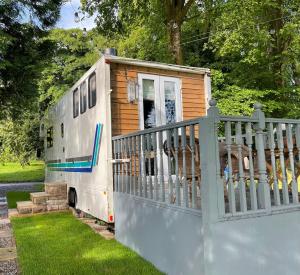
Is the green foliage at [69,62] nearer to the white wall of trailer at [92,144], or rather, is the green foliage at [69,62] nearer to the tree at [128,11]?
the tree at [128,11]

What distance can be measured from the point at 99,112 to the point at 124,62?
36.9 inches

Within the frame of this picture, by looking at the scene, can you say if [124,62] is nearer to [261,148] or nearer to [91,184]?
[91,184]

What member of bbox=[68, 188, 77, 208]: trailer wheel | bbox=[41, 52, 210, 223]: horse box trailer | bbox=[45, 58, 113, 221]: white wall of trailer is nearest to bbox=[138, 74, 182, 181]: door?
bbox=[41, 52, 210, 223]: horse box trailer

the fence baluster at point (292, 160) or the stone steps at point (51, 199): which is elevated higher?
the fence baluster at point (292, 160)

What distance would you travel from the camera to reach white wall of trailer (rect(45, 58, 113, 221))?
5.76m

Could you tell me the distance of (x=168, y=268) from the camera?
3.96 metres

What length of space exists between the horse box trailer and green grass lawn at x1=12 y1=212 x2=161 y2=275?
500 millimetres

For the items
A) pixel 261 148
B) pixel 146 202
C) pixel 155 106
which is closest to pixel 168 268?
pixel 146 202

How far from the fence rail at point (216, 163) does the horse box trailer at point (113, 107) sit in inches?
22.0

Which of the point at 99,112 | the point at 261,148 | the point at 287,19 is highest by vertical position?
the point at 287,19

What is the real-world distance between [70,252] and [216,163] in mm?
2788

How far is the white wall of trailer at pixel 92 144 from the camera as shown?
18.9ft

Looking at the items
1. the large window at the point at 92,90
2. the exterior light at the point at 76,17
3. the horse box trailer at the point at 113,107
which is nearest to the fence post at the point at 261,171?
the horse box trailer at the point at 113,107

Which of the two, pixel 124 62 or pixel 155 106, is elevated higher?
pixel 124 62
